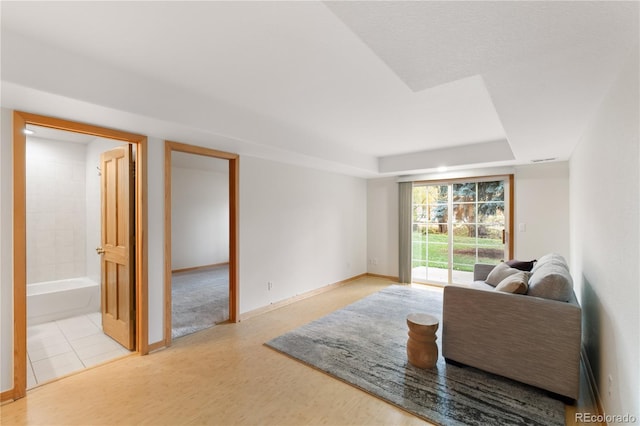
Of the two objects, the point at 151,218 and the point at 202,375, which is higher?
the point at 151,218

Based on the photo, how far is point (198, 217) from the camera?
24.0ft

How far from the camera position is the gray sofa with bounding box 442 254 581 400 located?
83.7 inches

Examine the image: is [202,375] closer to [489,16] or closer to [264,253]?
[264,253]

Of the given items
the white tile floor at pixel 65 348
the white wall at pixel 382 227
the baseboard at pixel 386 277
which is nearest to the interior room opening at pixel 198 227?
the white tile floor at pixel 65 348

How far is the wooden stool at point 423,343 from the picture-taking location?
2.59 m

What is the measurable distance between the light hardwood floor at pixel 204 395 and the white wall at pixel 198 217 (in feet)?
14.2

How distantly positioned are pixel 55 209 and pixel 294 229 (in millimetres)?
3449

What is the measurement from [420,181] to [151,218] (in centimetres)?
463

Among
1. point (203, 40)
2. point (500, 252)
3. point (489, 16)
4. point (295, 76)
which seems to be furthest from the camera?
point (500, 252)

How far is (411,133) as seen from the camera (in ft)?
12.7

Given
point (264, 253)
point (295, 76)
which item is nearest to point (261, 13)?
point (295, 76)

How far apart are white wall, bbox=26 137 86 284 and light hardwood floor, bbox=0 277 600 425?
8.02 ft

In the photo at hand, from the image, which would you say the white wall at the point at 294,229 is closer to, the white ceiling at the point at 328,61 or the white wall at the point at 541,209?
the white ceiling at the point at 328,61

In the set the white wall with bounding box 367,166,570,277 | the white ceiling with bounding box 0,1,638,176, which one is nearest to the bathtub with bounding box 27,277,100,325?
the white ceiling with bounding box 0,1,638,176
